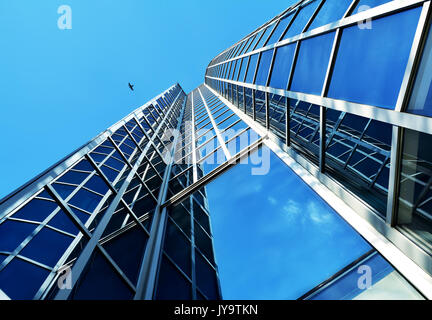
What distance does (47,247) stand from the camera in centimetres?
595

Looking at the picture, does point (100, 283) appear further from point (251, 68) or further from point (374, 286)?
point (251, 68)

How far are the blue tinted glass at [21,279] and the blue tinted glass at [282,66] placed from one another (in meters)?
9.05

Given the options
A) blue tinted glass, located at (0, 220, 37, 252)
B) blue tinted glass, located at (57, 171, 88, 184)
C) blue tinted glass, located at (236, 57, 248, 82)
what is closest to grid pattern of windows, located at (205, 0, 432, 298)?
blue tinted glass, located at (57, 171, 88, 184)

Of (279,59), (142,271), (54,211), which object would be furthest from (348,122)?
(54,211)

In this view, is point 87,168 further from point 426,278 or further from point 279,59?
point 426,278

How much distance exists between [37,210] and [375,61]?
27.6ft

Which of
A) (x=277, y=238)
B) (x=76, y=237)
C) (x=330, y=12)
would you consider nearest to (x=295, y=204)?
(x=277, y=238)

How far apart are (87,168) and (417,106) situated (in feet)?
30.3

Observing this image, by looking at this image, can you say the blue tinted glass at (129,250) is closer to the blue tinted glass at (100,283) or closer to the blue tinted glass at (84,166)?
the blue tinted glass at (100,283)

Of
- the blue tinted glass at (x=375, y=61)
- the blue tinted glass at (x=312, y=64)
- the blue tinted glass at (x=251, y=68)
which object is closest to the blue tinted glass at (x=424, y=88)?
the blue tinted glass at (x=375, y=61)

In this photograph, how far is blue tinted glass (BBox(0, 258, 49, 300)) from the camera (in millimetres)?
4519

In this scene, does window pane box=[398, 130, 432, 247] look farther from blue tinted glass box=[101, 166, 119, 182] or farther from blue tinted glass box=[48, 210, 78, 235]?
blue tinted glass box=[101, 166, 119, 182]

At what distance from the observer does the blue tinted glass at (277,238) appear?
5.50 m

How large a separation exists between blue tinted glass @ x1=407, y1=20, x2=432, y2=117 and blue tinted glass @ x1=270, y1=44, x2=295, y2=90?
18.4 ft
